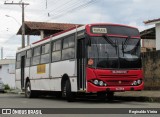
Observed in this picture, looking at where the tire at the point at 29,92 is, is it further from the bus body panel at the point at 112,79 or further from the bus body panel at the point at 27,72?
the bus body panel at the point at 112,79

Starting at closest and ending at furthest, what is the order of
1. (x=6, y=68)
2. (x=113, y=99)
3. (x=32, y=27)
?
1. (x=113, y=99)
2. (x=32, y=27)
3. (x=6, y=68)

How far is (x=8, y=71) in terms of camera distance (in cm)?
5753

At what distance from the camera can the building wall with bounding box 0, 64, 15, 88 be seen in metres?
54.9

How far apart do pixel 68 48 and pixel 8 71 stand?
3996 centimetres

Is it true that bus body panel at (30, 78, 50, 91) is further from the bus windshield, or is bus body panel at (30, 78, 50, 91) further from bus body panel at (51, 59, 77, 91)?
the bus windshield

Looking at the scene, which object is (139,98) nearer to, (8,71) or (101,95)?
(101,95)

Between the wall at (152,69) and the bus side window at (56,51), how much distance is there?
5.53m

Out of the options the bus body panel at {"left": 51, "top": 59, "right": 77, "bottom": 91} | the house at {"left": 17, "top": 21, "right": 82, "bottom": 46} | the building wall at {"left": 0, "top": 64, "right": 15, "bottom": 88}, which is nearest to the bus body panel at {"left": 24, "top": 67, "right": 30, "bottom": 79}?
the bus body panel at {"left": 51, "top": 59, "right": 77, "bottom": 91}

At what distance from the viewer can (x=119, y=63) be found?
16844mm

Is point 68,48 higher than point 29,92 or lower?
higher

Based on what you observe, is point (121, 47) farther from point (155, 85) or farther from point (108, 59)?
point (155, 85)

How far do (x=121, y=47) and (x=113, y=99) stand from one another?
12.8 feet

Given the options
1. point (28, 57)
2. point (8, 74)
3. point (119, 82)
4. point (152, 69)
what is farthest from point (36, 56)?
point (8, 74)

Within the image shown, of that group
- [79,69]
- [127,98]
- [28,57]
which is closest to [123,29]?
[79,69]
